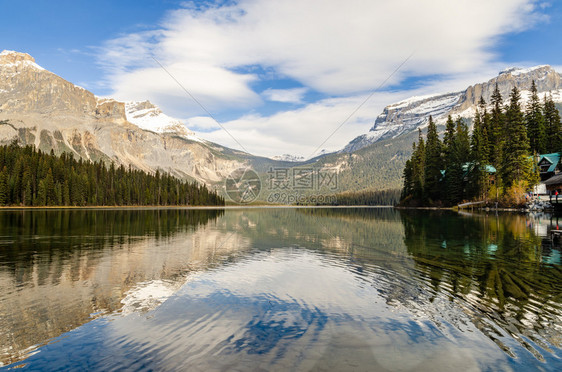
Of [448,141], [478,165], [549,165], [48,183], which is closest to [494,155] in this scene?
[478,165]

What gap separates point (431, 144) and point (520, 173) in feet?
139

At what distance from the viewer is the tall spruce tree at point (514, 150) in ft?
269

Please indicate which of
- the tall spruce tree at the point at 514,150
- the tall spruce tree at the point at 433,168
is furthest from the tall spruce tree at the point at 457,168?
the tall spruce tree at the point at 514,150

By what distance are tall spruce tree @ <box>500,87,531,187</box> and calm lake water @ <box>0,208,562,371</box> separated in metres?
66.1

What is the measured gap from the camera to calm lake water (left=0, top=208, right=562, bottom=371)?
1025 centimetres

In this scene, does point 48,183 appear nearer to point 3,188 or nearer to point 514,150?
point 3,188

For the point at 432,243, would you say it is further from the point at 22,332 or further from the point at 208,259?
the point at 22,332

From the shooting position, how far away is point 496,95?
9750cm

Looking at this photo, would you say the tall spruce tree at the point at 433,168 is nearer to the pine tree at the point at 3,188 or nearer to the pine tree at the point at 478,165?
the pine tree at the point at 478,165

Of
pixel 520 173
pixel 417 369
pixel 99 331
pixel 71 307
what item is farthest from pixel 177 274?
pixel 520 173

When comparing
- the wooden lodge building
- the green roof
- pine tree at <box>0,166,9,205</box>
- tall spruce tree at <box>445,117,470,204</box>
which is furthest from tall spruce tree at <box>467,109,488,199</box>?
pine tree at <box>0,166,9,205</box>

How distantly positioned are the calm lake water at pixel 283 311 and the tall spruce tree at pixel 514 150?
217 ft

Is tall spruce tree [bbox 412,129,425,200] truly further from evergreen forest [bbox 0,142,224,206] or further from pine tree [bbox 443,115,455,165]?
evergreen forest [bbox 0,142,224,206]

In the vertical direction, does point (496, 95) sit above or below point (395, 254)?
above
